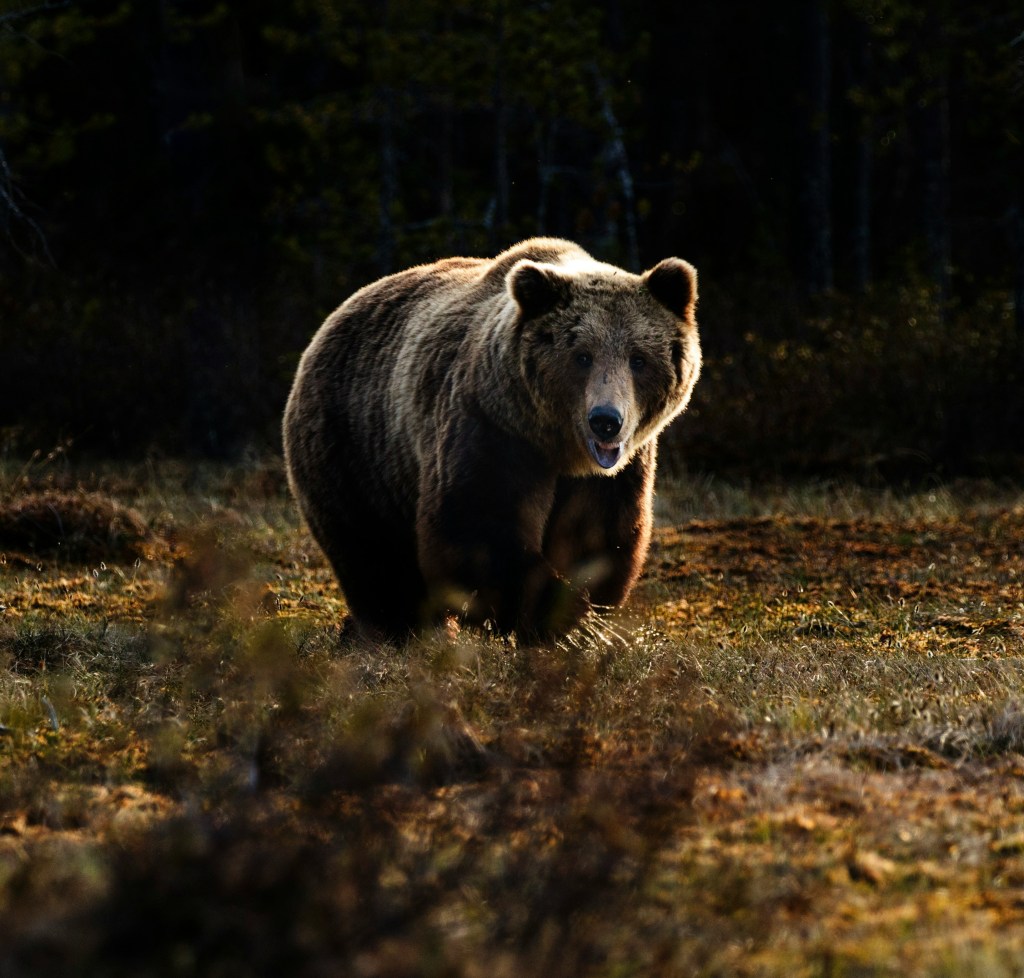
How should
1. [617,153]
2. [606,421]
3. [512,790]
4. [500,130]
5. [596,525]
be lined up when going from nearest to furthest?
[512,790] < [606,421] < [596,525] < [500,130] < [617,153]

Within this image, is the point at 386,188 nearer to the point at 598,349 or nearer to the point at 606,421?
the point at 598,349

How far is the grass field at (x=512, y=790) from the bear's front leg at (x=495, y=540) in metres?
0.16

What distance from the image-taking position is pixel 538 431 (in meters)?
5.29

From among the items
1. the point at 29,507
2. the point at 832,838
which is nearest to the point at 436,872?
the point at 832,838

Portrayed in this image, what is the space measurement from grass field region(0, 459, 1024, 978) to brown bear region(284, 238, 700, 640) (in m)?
0.23

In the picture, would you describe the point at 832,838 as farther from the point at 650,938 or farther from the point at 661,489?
the point at 661,489

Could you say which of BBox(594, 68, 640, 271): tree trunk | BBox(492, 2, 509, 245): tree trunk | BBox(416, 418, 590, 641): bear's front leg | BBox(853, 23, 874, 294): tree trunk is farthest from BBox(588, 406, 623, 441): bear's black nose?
BBox(853, 23, 874, 294): tree trunk

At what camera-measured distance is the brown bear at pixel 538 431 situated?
17.1 ft

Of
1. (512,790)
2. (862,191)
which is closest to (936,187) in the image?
(862,191)

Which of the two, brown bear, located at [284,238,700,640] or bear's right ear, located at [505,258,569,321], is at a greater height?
bear's right ear, located at [505,258,569,321]

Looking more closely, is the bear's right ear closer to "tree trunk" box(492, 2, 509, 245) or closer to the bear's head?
the bear's head

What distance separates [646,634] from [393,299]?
2145 mm

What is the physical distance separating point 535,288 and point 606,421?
65 centimetres

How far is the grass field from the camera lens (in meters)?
2.31
